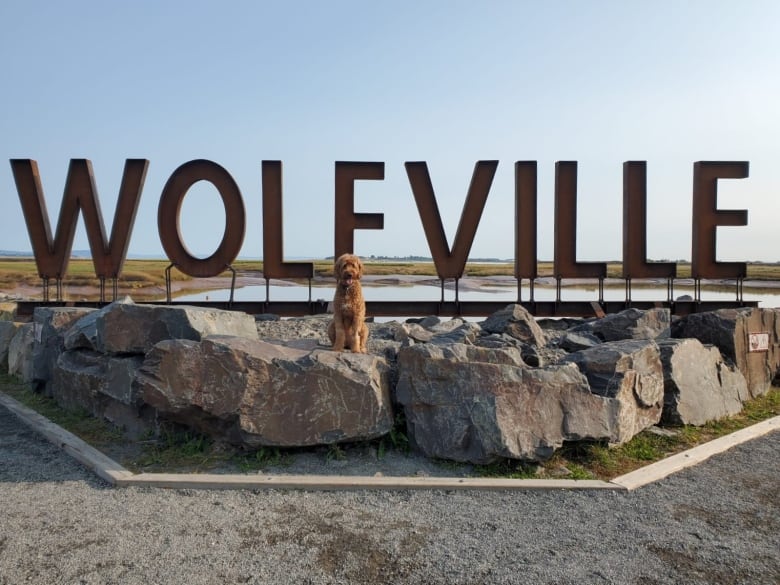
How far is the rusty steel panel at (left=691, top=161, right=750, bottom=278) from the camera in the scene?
1084cm

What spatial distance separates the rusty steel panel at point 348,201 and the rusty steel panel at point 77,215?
12.5ft

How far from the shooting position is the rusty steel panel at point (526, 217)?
1066 cm

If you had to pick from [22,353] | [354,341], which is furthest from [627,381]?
[22,353]

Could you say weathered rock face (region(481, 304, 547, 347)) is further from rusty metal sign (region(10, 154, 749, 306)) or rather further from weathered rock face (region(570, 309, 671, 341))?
rusty metal sign (region(10, 154, 749, 306))

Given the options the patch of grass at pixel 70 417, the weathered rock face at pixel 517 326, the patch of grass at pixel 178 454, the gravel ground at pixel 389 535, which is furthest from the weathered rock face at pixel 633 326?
the patch of grass at pixel 70 417

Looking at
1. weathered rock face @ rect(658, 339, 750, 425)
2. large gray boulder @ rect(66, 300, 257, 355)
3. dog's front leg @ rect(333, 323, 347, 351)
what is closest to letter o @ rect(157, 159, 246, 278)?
large gray boulder @ rect(66, 300, 257, 355)

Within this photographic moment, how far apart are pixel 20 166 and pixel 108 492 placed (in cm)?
879

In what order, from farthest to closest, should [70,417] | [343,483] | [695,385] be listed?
1. [70,417]
2. [695,385]
3. [343,483]

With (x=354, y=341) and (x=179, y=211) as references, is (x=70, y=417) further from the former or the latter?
(x=179, y=211)

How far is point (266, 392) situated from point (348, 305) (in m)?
1.19

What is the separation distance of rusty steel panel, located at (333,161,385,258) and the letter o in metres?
1.82

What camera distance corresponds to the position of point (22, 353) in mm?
9148

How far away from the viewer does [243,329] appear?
24.3 ft

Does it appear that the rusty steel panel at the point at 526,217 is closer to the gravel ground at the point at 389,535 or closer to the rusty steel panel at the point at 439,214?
the rusty steel panel at the point at 439,214
